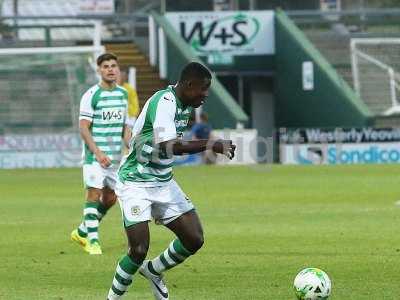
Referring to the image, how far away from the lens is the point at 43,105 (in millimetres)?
36969

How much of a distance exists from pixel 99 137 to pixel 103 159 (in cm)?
Result: 35

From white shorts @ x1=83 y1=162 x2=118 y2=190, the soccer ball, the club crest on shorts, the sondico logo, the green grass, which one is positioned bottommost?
the green grass

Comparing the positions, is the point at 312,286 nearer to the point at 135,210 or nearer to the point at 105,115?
the point at 135,210

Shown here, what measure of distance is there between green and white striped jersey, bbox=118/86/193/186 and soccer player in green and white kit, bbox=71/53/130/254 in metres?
4.05

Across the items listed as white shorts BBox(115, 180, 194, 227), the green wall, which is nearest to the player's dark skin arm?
white shorts BBox(115, 180, 194, 227)

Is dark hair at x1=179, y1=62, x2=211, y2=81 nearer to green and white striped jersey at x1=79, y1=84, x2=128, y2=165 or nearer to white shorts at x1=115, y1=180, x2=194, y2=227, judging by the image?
white shorts at x1=115, y1=180, x2=194, y2=227

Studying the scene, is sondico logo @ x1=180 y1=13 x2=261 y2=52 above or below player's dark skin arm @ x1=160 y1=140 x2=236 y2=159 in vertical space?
above

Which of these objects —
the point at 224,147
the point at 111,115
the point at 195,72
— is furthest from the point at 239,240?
the point at 224,147

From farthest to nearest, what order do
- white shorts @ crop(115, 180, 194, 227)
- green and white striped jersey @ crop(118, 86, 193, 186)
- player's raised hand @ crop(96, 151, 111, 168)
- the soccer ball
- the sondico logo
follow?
1. the sondico logo
2. player's raised hand @ crop(96, 151, 111, 168)
3. white shorts @ crop(115, 180, 194, 227)
4. the soccer ball
5. green and white striped jersey @ crop(118, 86, 193, 186)

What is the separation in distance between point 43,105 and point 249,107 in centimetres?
936

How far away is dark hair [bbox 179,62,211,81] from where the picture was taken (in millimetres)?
9742

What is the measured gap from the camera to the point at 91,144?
14.2m

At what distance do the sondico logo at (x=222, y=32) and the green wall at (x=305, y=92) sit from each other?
0.97 metres

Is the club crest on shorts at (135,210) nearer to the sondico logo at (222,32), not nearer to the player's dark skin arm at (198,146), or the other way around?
the player's dark skin arm at (198,146)
